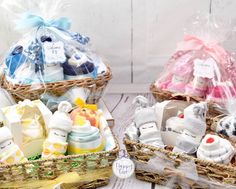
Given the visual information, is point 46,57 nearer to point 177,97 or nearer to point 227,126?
point 177,97

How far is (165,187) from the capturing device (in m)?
0.85

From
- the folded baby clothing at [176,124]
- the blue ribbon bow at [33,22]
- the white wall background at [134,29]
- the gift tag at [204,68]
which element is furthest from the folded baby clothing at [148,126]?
the white wall background at [134,29]

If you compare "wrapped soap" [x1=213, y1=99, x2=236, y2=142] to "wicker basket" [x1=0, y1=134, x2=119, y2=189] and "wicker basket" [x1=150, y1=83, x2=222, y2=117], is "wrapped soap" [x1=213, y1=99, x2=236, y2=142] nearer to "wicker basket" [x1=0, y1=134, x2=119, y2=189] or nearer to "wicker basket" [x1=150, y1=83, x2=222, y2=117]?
"wicker basket" [x1=150, y1=83, x2=222, y2=117]

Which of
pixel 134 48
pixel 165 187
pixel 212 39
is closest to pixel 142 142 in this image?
pixel 165 187

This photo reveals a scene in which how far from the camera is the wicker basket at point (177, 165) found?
779 millimetres

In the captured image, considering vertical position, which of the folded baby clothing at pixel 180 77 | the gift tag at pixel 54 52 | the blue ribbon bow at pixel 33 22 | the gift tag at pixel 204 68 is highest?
the blue ribbon bow at pixel 33 22

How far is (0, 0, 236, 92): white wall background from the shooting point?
1319 millimetres

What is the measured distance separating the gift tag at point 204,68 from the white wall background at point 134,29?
230 millimetres

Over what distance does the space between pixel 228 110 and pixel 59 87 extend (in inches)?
15.3

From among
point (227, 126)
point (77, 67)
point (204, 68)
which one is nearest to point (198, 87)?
point (204, 68)

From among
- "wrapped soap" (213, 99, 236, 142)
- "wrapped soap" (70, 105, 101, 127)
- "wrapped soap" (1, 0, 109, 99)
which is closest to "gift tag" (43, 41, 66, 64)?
"wrapped soap" (1, 0, 109, 99)

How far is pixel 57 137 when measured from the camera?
33.5 inches

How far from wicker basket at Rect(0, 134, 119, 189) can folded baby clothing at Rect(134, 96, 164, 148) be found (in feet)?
0.21

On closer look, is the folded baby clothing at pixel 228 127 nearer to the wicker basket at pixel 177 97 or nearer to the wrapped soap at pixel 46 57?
the wicker basket at pixel 177 97
